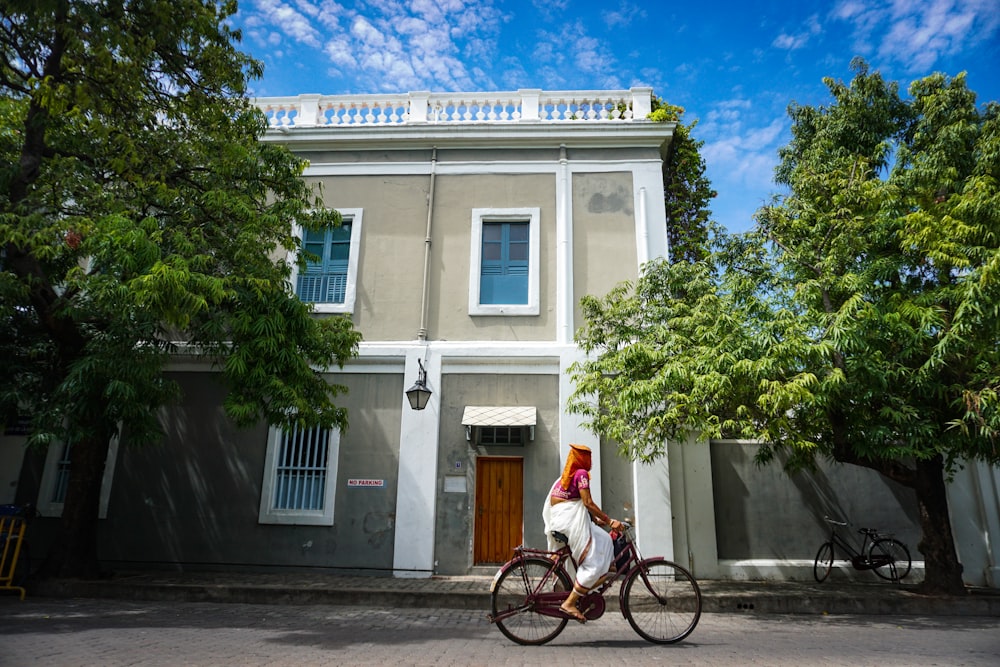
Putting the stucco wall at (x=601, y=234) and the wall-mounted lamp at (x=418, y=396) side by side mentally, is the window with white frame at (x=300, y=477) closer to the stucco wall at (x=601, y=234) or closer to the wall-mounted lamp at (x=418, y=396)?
the wall-mounted lamp at (x=418, y=396)

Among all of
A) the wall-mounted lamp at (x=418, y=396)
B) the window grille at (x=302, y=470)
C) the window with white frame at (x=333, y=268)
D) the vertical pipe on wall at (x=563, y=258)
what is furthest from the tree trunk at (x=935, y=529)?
the window with white frame at (x=333, y=268)

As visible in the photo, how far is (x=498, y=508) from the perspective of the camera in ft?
35.0

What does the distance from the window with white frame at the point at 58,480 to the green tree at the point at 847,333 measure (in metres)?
8.54

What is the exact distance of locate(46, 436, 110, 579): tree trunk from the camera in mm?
9094

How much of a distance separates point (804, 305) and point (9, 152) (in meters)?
11.3

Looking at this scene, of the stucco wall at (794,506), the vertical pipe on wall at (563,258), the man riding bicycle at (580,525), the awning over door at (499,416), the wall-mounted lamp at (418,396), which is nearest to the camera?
the man riding bicycle at (580,525)

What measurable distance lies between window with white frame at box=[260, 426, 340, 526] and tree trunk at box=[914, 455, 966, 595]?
9251 mm

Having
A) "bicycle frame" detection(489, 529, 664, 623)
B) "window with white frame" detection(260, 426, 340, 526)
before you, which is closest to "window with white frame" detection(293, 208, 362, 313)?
"window with white frame" detection(260, 426, 340, 526)

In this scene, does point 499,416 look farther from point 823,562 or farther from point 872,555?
point 872,555

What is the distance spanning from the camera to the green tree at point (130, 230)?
7.70 metres

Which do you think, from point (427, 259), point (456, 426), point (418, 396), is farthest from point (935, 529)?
point (427, 259)

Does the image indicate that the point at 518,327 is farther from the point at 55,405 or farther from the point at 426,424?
the point at 55,405

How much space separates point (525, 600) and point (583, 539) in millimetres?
783

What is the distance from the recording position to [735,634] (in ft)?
22.0
